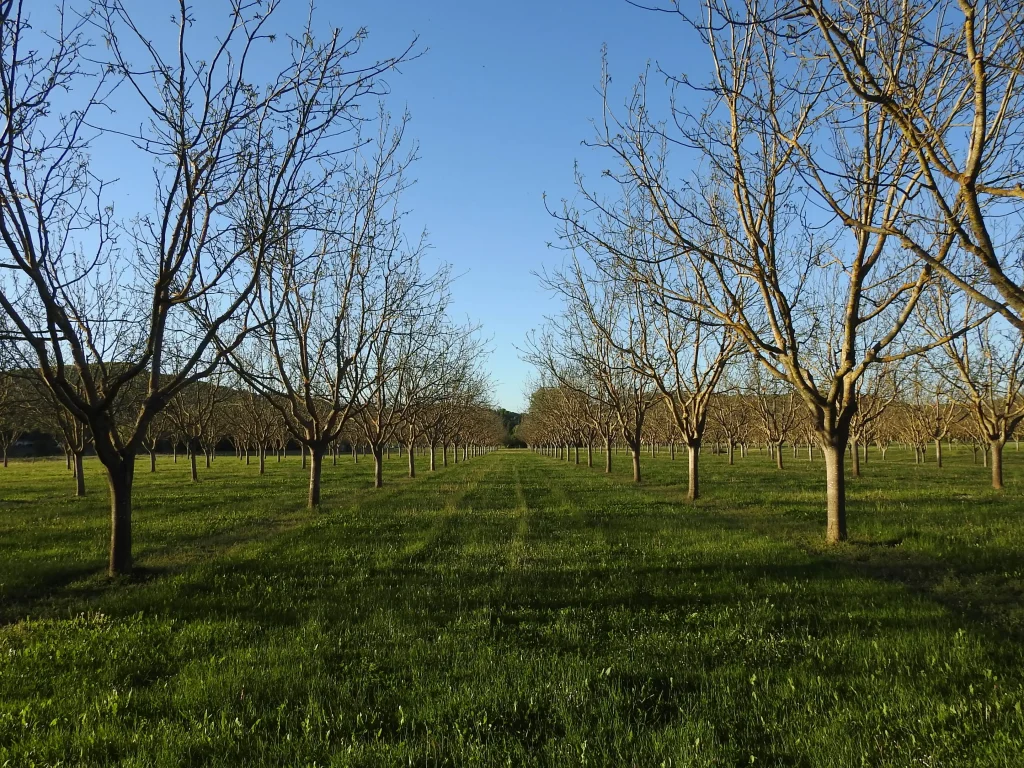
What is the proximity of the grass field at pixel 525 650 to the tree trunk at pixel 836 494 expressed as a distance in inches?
13.4

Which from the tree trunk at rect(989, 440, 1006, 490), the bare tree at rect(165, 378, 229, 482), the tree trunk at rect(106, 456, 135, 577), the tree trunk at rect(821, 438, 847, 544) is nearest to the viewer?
the tree trunk at rect(106, 456, 135, 577)

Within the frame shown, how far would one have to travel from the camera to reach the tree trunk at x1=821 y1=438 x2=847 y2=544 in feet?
35.3

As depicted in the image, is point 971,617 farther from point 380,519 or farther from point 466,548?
point 380,519

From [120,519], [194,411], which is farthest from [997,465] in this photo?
[194,411]

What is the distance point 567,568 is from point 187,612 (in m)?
4.75

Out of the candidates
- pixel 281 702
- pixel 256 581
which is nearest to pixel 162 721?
pixel 281 702

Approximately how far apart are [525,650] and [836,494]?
801 centimetres

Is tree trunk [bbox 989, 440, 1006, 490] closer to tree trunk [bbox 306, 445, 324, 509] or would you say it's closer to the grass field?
the grass field

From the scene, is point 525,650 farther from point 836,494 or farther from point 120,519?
point 836,494

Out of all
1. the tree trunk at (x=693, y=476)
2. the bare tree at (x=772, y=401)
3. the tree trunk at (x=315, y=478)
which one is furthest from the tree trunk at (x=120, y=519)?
the bare tree at (x=772, y=401)

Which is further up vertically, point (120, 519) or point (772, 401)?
point (772, 401)

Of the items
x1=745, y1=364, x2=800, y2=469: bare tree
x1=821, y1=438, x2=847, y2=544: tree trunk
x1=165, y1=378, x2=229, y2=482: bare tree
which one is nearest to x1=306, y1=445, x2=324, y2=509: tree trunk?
x1=165, y1=378, x2=229, y2=482: bare tree

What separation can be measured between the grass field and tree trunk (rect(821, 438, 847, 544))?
34cm

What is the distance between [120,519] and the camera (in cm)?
928
